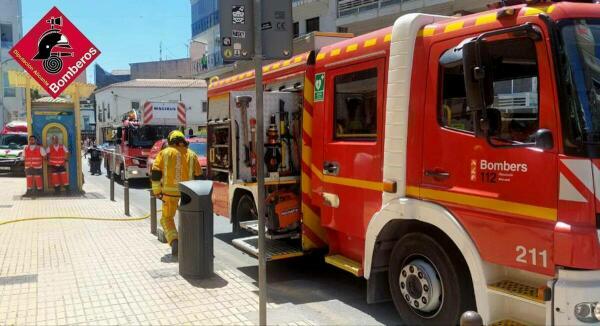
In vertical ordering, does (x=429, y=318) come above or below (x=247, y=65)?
below

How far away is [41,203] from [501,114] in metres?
12.5

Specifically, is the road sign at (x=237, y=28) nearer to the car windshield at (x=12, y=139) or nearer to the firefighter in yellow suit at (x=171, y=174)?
the firefighter in yellow suit at (x=171, y=174)

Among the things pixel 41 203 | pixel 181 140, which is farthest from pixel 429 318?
pixel 41 203

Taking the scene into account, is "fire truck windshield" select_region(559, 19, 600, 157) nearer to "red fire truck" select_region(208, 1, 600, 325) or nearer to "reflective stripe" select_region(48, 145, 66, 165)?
"red fire truck" select_region(208, 1, 600, 325)

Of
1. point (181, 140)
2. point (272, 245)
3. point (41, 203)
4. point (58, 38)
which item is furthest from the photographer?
point (41, 203)

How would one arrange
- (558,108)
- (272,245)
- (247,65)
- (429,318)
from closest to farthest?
(558,108) < (429,318) < (272,245) < (247,65)

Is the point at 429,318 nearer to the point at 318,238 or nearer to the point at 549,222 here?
the point at 549,222

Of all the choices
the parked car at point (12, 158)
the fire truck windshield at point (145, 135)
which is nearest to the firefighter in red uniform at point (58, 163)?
the fire truck windshield at point (145, 135)

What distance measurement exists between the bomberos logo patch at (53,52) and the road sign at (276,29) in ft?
21.5

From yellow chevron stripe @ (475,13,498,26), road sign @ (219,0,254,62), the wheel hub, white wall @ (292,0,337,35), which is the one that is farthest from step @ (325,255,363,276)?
white wall @ (292,0,337,35)

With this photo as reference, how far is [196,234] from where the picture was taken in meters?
6.15

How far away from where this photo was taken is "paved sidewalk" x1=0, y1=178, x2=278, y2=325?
500cm

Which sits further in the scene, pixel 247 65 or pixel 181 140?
pixel 247 65

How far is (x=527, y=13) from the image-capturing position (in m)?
3.55
